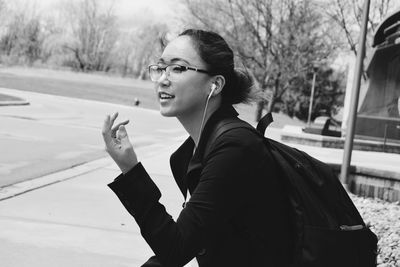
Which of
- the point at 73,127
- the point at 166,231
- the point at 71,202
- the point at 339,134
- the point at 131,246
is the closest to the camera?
the point at 166,231

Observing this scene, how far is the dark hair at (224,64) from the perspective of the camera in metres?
1.88

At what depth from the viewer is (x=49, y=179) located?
297 inches

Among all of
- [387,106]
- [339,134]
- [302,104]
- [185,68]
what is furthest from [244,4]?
[185,68]

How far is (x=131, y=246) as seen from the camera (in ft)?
15.2

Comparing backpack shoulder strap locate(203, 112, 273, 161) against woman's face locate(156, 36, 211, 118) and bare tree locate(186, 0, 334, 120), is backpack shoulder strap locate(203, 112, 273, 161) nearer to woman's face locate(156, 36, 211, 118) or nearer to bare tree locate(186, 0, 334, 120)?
woman's face locate(156, 36, 211, 118)

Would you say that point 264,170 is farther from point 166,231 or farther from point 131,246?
point 131,246

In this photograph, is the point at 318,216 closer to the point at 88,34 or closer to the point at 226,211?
the point at 226,211

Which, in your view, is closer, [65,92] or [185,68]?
[185,68]

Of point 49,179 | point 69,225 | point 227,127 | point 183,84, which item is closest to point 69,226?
point 69,225

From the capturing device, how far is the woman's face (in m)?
1.88

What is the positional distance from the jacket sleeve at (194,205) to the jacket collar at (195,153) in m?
0.18

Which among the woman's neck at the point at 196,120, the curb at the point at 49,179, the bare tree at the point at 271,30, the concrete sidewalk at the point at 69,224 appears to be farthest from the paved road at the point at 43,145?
the bare tree at the point at 271,30

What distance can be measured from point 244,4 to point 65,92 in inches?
717

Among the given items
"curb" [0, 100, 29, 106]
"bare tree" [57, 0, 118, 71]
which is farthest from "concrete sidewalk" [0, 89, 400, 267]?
"bare tree" [57, 0, 118, 71]
